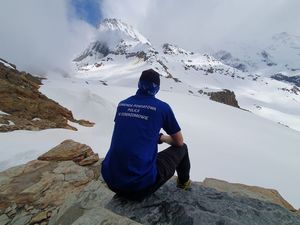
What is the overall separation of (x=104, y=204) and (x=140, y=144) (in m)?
1.74

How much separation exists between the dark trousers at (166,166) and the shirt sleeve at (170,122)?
53 cm

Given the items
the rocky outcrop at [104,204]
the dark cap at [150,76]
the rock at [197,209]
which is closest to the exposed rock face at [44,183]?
the rocky outcrop at [104,204]

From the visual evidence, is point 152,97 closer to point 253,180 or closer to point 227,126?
point 253,180

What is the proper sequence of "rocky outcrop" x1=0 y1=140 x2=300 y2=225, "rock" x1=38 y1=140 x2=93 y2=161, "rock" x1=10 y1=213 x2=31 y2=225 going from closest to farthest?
"rocky outcrop" x1=0 y1=140 x2=300 y2=225
"rock" x1=10 y1=213 x2=31 y2=225
"rock" x1=38 y1=140 x2=93 y2=161

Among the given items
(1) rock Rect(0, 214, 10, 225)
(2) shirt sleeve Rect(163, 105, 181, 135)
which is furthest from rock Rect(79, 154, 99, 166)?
(2) shirt sleeve Rect(163, 105, 181, 135)

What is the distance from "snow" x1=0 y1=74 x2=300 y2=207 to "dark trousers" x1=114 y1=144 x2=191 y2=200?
6.75 meters

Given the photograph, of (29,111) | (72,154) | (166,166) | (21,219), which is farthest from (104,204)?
(29,111)

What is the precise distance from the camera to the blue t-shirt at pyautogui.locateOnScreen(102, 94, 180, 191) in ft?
17.0

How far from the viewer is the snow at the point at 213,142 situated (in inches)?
534

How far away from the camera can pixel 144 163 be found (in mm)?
5227

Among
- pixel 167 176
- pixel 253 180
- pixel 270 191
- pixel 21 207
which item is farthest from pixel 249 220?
pixel 253 180

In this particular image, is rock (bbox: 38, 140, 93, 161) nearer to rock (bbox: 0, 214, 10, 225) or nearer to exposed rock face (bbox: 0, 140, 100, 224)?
exposed rock face (bbox: 0, 140, 100, 224)

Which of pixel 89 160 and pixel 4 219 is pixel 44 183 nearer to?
pixel 4 219

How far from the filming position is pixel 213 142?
21.2m
